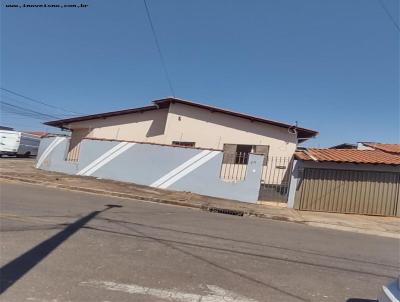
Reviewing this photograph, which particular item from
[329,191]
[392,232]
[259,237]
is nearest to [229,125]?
[329,191]

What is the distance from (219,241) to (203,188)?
35.1 feet

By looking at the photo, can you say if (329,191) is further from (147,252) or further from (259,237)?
(147,252)

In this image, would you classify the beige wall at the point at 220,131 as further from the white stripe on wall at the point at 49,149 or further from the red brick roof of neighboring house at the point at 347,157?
the white stripe on wall at the point at 49,149

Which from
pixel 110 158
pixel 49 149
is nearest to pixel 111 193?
pixel 110 158

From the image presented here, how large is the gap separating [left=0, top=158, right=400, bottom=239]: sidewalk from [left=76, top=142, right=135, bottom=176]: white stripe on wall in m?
1.60

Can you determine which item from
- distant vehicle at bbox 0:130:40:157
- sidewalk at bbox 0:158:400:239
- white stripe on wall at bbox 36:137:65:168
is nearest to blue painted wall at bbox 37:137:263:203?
white stripe on wall at bbox 36:137:65:168

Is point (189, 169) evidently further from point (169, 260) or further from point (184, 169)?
point (169, 260)

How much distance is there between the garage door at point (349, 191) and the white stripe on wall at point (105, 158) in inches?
339

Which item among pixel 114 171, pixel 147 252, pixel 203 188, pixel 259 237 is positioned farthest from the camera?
pixel 114 171

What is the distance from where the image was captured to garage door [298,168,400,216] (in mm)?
18031

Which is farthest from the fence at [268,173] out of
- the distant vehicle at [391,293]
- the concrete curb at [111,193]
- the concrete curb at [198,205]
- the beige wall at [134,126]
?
the distant vehicle at [391,293]

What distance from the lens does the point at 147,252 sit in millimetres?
7336

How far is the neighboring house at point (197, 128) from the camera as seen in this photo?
23234mm

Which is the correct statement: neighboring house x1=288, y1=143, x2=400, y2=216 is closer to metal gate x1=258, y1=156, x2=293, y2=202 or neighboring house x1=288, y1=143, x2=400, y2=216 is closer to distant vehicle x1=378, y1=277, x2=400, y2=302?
metal gate x1=258, y1=156, x2=293, y2=202
